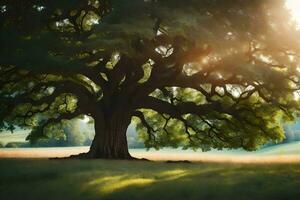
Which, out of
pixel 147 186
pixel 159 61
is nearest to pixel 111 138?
pixel 159 61

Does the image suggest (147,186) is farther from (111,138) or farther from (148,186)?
(111,138)

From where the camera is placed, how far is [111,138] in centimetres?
3170

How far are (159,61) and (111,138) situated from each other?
6.27 m

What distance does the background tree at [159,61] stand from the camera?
21.6 metres

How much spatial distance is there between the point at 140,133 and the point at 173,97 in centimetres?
663

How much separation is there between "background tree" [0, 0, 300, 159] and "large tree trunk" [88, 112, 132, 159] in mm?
68

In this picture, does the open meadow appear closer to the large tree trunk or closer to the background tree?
the background tree

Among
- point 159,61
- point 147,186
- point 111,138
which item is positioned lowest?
point 147,186

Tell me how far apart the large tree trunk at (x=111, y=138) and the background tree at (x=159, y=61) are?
7 centimetres

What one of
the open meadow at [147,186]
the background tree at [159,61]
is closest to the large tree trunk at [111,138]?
the background tree at [159,61]

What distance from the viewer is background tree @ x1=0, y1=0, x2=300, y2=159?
71.0 ft

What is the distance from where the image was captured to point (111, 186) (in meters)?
15.6

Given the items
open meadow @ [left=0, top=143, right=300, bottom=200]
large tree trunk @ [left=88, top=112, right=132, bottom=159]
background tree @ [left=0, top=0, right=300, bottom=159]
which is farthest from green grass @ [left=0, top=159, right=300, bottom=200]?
large tree trunk @ [left=88, top=112, right=132, bottom=159]

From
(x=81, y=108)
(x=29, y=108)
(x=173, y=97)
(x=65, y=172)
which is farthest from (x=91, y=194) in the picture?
(x=29, y=108)
